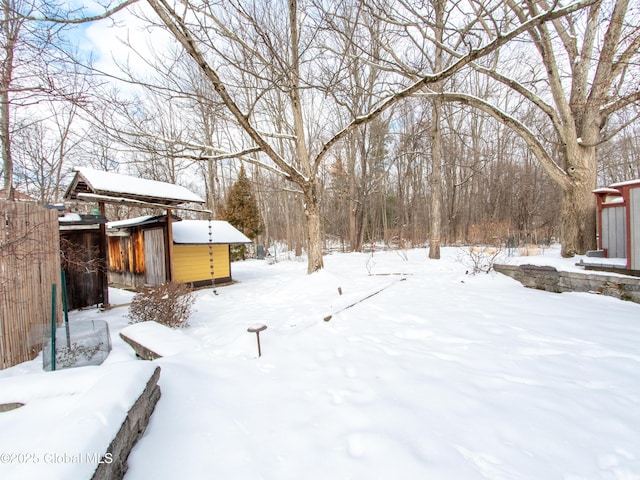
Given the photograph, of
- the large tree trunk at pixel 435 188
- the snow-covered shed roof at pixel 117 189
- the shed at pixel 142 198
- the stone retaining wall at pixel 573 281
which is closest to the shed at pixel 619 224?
the stone retaining wall at pixel 573 281

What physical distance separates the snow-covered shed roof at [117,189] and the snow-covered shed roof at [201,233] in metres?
1.36

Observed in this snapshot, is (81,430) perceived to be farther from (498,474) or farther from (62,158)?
(62,158)

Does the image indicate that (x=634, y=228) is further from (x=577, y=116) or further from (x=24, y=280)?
(x=24, y=280)

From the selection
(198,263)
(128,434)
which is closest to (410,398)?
(128,434)

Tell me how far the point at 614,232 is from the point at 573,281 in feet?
5.26

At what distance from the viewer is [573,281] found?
4.70m

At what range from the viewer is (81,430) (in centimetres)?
130

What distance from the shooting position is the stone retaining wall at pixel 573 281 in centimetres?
407

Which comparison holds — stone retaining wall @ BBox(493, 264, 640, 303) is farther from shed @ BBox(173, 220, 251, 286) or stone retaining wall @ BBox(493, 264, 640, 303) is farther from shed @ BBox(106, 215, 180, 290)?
shed @ BBox(106, 215, 180, 290)

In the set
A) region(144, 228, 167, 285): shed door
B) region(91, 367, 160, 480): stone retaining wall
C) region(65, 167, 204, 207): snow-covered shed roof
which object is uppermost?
region(65, 167, 204, 207): snow-covered shed roof

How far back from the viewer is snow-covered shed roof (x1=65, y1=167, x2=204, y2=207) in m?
6.55

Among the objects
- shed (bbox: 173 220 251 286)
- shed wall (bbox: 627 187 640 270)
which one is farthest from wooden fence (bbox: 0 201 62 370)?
shed wall (bbox: 627 187 640 270)

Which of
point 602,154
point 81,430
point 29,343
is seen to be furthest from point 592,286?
point 602,154

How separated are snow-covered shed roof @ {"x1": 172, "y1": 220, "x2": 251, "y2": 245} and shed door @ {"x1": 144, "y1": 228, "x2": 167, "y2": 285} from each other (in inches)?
19.2
